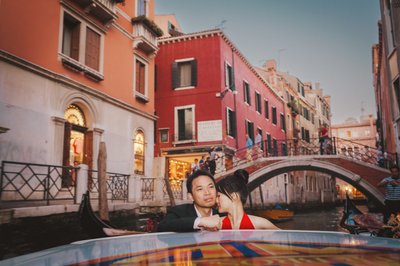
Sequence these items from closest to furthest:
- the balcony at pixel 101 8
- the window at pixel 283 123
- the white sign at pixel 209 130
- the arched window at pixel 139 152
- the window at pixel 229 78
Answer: the balcony at pixel 101 8, the arched window at pixel 139 152, the white sign at pixel 209 130, the window at pixel 229 78, the window at pixel 283 123

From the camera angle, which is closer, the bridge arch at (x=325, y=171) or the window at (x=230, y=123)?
the bridge arch at (x=325, y=171)

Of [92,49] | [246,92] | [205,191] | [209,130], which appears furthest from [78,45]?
[246,92]

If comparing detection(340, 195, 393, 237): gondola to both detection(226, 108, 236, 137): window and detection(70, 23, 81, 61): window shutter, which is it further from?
detection(226, 108, 236, 137): window

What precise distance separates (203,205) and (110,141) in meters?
8.12

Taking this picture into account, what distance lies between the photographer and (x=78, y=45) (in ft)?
28.5

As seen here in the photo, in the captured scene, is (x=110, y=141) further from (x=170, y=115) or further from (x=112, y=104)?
(x=170, y=115)

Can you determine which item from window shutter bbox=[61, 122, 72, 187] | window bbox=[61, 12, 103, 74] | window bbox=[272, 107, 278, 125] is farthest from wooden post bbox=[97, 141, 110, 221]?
window bbox=[272, 107, 278, 125]

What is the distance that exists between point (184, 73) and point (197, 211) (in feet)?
46.1

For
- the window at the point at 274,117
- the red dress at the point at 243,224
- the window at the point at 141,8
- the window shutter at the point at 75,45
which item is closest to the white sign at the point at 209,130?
the window at the point at 141,8

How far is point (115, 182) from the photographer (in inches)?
360

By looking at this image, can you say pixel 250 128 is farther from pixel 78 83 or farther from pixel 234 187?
pixel 234 187

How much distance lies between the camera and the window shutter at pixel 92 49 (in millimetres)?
9055

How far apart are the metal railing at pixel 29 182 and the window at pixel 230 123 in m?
8.51

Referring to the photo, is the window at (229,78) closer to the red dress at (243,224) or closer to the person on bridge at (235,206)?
the person on bridge at (235,206)
